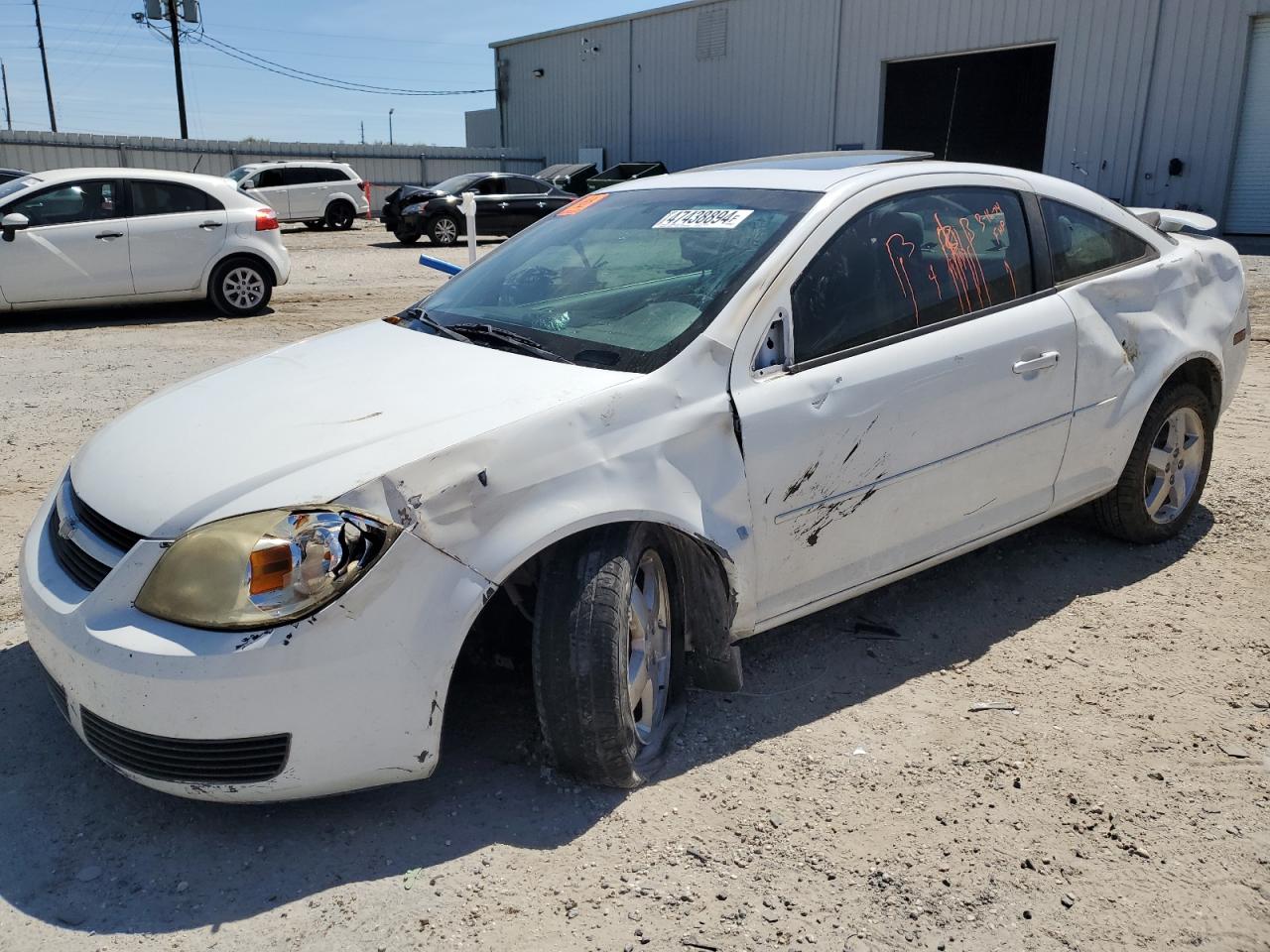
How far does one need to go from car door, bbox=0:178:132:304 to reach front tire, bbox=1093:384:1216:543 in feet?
32.3

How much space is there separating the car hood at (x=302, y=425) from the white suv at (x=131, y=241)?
27.5 feet

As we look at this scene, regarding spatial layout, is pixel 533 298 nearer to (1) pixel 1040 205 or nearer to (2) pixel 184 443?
(2) pixel 184 443

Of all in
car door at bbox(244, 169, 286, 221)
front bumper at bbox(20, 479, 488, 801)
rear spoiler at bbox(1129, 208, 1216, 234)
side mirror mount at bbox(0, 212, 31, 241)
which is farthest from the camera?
car door at bbox(244, 169, 286, 221)

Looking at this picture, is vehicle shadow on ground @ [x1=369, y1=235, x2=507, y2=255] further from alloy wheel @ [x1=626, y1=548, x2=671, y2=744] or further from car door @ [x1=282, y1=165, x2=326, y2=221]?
alloy wheel @ [x1=626, y1=548, x2=671, y2=744]

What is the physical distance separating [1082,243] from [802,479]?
1.88 metres

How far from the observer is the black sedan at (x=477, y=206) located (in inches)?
820

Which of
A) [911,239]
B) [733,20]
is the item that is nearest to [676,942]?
[911,239]

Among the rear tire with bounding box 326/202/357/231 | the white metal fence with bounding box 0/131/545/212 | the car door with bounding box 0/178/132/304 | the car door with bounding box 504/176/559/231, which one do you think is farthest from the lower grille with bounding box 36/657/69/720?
the white metal fence with bounding box 0/131/545/212

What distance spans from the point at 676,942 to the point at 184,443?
1.81m

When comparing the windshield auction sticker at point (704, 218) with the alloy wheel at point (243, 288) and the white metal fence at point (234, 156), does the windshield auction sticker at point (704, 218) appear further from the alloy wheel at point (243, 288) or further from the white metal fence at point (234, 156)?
the white metal fence at point (234, 156)

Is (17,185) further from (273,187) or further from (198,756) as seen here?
(273,187)

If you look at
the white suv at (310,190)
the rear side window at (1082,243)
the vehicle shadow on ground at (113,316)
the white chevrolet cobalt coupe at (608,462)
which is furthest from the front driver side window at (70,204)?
the white suv at (310,190)

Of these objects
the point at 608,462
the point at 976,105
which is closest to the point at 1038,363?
the point at 608,462

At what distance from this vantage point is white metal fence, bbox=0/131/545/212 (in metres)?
31.1
